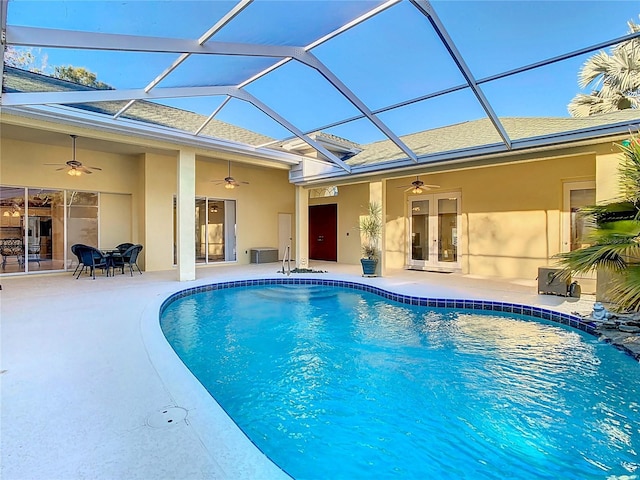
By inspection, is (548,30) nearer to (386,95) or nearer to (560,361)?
(386,95)

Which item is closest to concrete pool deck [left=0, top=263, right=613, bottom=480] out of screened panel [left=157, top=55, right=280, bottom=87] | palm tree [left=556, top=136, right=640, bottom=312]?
palm tree [left=556, top=136, right=640, bottom=312]

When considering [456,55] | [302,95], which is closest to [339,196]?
[302,95]

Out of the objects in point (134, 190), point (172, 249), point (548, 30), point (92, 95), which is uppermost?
point (548, 30)

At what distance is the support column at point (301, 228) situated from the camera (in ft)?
39.4

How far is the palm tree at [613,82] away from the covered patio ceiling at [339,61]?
6907 mm

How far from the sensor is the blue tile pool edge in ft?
18.8

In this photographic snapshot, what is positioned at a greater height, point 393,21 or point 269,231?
point 393,21

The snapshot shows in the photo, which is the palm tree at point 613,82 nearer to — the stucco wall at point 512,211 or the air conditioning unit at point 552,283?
the stucco wall at point 512,211

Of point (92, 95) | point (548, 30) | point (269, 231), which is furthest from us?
point (269, 231)

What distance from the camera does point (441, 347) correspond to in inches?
188

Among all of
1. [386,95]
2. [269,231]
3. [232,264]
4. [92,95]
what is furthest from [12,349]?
[269,231]

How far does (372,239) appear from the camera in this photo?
10070mm

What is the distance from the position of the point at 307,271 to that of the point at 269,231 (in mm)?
4024

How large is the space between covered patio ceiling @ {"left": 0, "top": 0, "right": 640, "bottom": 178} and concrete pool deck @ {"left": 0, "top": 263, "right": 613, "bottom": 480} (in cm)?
325
